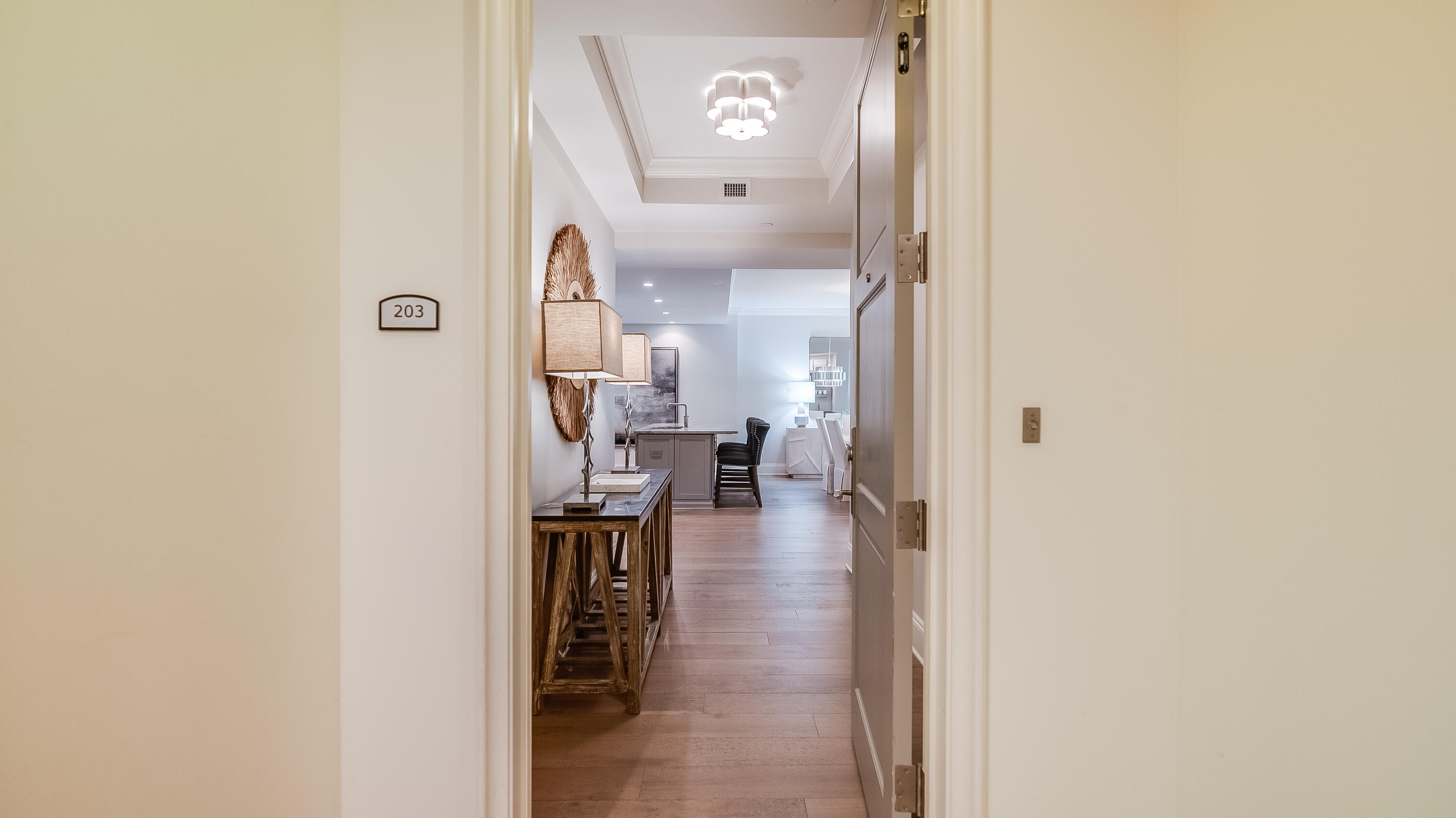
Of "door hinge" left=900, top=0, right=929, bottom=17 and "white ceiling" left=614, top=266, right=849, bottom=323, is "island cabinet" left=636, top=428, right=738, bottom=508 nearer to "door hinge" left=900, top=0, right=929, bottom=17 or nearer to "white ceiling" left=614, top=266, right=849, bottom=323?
"white ceiling" left=614, top=266, right=849, bottom=323

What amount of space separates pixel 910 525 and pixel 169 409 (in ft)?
4.26

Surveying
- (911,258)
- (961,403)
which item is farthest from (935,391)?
(911,258)

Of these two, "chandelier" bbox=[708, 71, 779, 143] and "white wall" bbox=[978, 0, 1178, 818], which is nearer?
"white wall" bbox=[978, 0, 1178, 818]

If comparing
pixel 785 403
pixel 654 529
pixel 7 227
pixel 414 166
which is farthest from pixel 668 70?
pixel 785 403

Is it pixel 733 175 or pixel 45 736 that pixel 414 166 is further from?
pixel 733 175

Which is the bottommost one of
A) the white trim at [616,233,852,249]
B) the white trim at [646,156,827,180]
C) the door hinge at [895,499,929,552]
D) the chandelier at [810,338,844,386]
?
the door hinge at [895,499,929,552]

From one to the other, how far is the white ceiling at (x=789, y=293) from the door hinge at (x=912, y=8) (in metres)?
5.48

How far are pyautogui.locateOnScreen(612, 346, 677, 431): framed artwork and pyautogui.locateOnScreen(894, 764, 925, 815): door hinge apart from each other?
335 inches

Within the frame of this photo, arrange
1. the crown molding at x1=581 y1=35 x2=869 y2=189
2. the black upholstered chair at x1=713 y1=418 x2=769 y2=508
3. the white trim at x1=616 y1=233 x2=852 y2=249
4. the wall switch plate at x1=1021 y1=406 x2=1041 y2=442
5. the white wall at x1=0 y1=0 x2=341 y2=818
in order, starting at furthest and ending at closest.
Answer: the black upholstered chair at x1=713 y1=418 x2=769 y2=508 → the white trim at x1=616 y1=233 x2=852 y2=249 → the crown molding at x1=581 y1=35 x2=869 y2=189 → the wall switch plate at x1=1021 y1=406 x2=1041 y2=442 → the white wall at x1=0 y1=0 x2=341 y2=818

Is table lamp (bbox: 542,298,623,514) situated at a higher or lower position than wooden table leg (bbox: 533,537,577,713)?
higher

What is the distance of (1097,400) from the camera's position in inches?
44.3

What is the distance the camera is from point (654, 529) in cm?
301

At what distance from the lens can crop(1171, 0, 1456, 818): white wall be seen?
737 millimetres

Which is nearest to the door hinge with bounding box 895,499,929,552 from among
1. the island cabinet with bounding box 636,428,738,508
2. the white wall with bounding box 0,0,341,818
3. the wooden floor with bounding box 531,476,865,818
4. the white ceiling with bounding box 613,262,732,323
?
the wooden floor with bounding box 531,476,865,818
